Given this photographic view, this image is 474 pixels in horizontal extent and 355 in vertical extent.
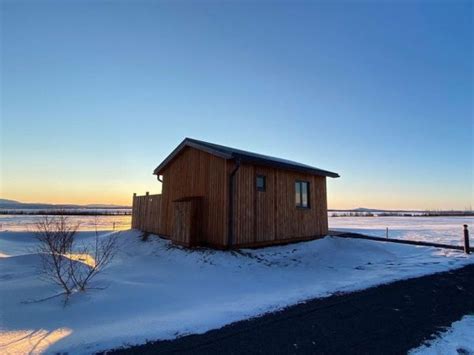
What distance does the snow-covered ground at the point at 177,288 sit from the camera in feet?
15.1

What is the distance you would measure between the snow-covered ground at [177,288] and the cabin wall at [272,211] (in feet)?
1.97

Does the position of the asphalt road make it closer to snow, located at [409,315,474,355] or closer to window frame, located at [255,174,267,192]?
snow, located at [409,315,474,355]

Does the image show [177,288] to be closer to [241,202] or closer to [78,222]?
[241,202]

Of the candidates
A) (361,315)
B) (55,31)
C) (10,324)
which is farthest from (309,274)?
(55,31)

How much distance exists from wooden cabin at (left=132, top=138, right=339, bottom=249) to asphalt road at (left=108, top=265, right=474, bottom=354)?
492cm

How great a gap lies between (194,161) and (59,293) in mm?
7346

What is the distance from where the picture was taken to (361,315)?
5375 mm

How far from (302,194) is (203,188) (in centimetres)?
486

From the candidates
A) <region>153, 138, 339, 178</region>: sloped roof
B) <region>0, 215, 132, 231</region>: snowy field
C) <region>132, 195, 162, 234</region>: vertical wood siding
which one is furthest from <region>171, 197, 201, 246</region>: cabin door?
<region>0, 215, 132, 231</region>: snowy field

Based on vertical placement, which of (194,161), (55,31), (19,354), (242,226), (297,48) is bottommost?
(19,354)

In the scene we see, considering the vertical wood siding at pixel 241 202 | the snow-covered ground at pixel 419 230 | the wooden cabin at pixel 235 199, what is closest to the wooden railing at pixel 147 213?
the vertical wood siding at pixel 241 202

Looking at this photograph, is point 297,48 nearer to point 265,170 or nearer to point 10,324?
point 265,170

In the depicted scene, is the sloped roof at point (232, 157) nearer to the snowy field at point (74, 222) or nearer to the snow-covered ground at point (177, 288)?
the snow-covered ground at point (177, 288)

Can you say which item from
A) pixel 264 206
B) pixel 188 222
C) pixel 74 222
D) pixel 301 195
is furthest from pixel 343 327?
pixel 74 222
